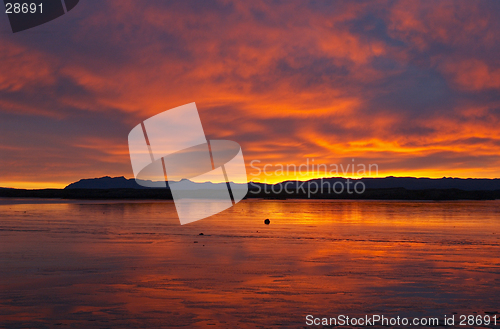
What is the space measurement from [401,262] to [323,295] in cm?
523

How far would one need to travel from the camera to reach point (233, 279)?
1134 cm

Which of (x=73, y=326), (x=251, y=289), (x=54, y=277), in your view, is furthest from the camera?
(x=54, y=277)

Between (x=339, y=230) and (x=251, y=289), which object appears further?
(x=339, y=230)

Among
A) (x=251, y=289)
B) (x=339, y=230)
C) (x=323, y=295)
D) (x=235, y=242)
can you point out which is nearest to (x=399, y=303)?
(x=323, y=295)

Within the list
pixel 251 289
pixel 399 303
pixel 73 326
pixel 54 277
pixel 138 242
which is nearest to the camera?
pixel 73 326

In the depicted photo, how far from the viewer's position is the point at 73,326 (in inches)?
298

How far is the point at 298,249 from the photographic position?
16516mm

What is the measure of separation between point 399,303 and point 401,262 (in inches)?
200

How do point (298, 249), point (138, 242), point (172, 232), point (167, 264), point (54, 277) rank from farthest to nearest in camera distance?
point (172, 232) < point (138, 242) < point (298, 249) < point (167, 264) < point (54, 277)

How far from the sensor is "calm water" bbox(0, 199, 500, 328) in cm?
839

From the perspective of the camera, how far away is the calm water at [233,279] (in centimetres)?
839

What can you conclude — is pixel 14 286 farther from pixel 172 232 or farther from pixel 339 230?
pixel 339 230

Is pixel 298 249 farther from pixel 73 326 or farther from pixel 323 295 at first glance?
pixel 73 326

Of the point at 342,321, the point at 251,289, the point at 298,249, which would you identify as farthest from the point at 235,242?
the point at 342,321
